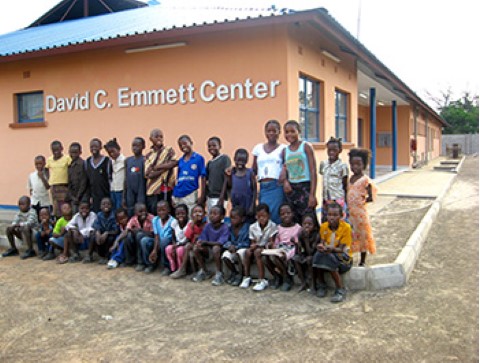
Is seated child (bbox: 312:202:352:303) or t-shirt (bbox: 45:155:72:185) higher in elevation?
t-shirt (bbox: 45:155:72:185)

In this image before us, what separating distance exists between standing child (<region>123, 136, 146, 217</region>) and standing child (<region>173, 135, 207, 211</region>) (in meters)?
0.52

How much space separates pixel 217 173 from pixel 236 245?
96 cm

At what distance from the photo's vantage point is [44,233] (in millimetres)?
6648

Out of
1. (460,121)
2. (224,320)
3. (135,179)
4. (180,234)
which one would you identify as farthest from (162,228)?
(460,121)

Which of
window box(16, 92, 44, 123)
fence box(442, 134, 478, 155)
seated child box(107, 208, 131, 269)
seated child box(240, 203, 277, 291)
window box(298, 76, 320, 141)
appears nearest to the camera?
seated child box(240, 203, 277, 291)

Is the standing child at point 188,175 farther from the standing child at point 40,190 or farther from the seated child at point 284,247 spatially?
the standing child at point 40,190

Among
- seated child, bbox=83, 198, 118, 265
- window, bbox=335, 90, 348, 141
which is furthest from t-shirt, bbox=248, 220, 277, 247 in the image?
window, bbox=335, 90, 348, 141

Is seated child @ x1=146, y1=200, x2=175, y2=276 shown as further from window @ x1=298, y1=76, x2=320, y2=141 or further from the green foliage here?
the green foliage

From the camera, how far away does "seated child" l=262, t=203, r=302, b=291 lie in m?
4.99

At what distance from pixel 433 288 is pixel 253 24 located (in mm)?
4108

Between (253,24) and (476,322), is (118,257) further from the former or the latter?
(476,322)

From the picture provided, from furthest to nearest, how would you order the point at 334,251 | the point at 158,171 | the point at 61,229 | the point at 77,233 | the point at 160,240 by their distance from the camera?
the point at 61,229 < the point at 77,233 < the point at 158,171 < the point at 160,240 < the point at 334,251

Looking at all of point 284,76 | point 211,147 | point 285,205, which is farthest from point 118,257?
point 284,76

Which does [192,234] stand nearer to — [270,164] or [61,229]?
[270,164]
